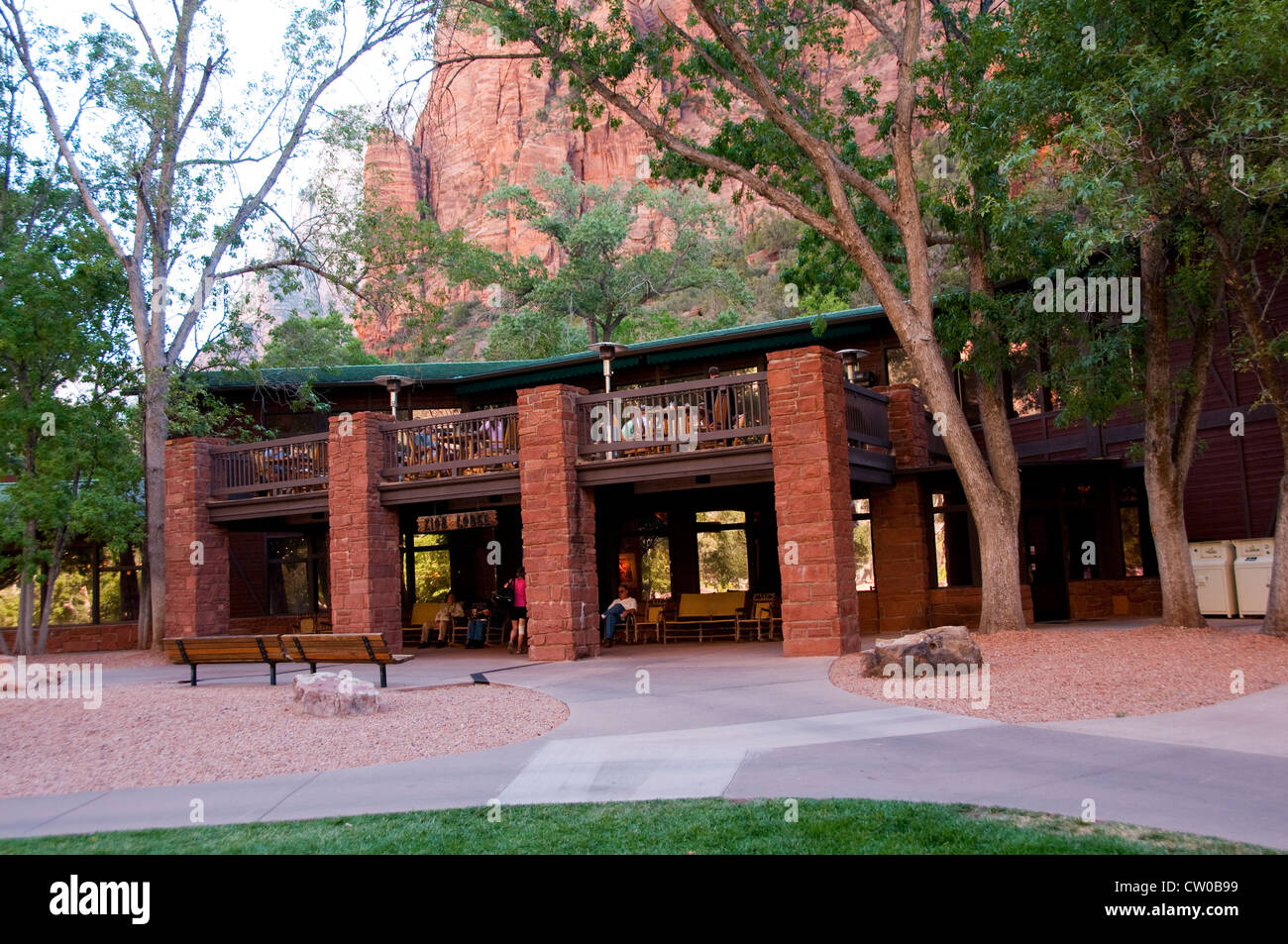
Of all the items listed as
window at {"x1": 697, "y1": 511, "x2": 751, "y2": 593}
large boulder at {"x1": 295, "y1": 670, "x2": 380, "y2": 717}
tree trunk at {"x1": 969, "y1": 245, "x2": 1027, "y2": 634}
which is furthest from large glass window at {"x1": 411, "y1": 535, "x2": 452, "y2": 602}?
tree trunk at {"x1": 969, "y1": 245, "x2": 1027, "y2": 634}

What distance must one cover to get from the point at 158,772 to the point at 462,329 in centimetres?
6265

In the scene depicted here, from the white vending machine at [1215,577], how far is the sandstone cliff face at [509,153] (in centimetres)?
5787

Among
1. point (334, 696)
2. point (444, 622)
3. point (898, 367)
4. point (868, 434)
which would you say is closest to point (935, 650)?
point (868, 434)

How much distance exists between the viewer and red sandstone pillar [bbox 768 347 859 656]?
14.9 meters

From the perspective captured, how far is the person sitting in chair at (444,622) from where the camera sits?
22.0 meters

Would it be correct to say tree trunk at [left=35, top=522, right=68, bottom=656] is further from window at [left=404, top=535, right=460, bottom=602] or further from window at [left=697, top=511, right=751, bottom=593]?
window at [left=697, top=511, right=751, bottom=593]

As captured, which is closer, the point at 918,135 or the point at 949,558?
the point at 949,558

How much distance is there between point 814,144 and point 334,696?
11.2 meters

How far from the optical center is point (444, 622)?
874 inches

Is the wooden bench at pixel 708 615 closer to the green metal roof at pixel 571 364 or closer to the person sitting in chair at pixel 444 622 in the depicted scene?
the person sitting in chair at pixel 444 622

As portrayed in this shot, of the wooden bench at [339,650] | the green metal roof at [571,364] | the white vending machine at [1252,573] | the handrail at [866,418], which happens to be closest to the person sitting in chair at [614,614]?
the green metal roof at [571,364]

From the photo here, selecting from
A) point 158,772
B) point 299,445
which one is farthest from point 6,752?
point 299,445

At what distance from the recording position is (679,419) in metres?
16.4
